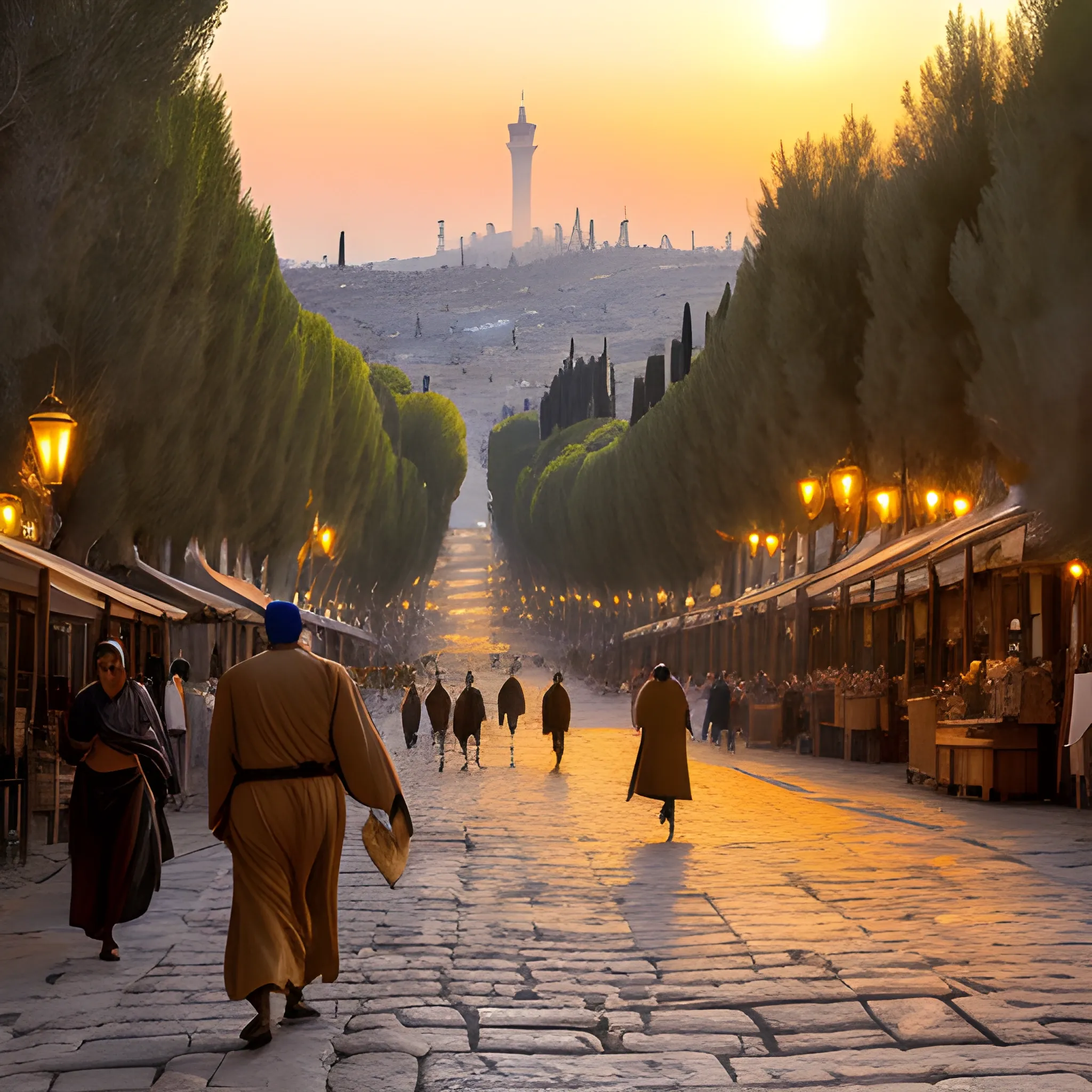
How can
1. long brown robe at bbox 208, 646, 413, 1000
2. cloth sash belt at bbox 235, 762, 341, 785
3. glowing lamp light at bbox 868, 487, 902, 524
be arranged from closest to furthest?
long brown robe at bbox 208, 646, 413, 1000
cloth sash belt at bbox 235, 762, 341, 785
glowing lamp light at bbox 868, 487, 902, 524

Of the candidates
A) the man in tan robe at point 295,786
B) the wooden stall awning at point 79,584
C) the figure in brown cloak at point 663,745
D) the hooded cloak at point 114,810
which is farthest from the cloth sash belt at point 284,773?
the figure in brown cloak at point 663,745

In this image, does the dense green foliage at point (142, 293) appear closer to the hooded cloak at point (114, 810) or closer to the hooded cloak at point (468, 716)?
the hooded cloak at point (468, 716)

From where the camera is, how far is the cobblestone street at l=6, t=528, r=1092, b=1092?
5746 mm

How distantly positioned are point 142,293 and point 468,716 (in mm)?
8132

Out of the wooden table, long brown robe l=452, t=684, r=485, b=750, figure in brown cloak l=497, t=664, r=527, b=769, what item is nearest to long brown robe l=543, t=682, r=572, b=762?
long brown robe l=452, t=684, r=485, b=750

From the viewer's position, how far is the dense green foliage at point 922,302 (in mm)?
18062

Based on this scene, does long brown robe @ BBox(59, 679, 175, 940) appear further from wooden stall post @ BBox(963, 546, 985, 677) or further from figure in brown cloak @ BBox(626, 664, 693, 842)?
wooden stall post @ BBox(963, 546, 985, 677)

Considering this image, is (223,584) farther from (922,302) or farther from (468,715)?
(922,302)

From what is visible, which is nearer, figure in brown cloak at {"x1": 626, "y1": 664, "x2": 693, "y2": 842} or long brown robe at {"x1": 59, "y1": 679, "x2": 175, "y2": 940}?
long brown robe at {"x1": 59, "y1": 679, "x2": 175, "y2": 940}

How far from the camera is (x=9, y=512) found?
19469mm

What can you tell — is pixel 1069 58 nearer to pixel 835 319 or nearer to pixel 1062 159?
pixel 1062 159

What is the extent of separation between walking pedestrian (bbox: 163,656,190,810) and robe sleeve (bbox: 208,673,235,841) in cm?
1005

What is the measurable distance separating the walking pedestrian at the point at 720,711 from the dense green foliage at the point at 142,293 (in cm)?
965

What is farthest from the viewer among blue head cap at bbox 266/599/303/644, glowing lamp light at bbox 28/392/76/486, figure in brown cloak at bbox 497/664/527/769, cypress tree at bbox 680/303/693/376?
cypress tree at bbox 680/303/693/376
